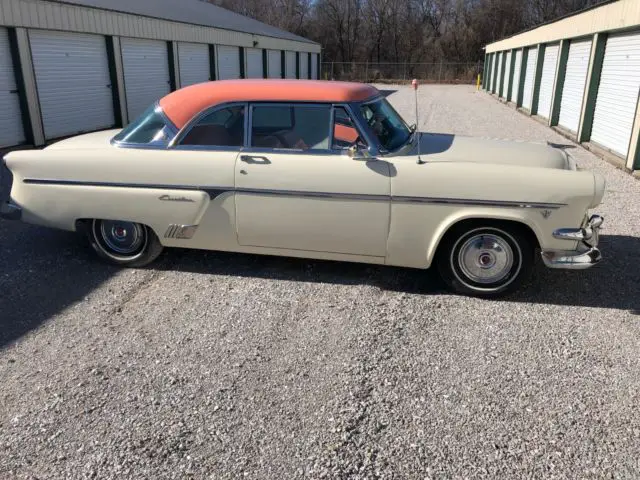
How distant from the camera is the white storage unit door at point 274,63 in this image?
2850 cm

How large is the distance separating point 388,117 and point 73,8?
35.1 feet

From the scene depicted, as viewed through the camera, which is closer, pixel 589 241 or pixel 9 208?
pixel 589 241

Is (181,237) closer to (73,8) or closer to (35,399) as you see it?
(35,399)

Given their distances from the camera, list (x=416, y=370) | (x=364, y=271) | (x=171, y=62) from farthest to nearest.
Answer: (x=171, y=62) → (x=364, y=271) → (x=416, y=370)

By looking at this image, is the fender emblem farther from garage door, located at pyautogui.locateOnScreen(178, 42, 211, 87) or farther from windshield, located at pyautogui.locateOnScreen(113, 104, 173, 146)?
garage door, located at pyautogui.locateOnScreen(178, 42, 211, 87)

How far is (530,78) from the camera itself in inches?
843

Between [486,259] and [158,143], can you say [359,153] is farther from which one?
[158,143]

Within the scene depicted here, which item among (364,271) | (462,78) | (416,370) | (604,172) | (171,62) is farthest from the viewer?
(462,78)

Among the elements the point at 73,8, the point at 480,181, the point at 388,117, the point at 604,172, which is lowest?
the point at 604,172

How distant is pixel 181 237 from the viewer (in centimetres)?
466

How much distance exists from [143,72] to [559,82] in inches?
476

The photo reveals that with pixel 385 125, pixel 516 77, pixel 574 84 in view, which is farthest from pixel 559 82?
pixel 385 125

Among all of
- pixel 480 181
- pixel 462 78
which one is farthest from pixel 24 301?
pixel 462 78

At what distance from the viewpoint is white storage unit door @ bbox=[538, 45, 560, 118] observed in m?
17.1
